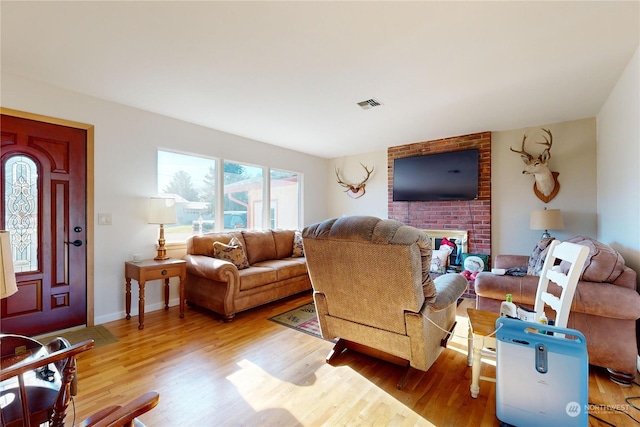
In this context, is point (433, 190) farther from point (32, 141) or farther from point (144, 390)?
point (32, 141)

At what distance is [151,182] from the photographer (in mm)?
3307

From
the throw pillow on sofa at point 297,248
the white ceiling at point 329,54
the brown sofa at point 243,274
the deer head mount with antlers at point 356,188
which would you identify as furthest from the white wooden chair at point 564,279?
the deer head mount with antlers at point 356,188

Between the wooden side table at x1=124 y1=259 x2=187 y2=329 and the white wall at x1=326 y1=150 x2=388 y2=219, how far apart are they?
3.42 m

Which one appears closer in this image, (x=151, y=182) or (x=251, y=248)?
(x=151, y=182)

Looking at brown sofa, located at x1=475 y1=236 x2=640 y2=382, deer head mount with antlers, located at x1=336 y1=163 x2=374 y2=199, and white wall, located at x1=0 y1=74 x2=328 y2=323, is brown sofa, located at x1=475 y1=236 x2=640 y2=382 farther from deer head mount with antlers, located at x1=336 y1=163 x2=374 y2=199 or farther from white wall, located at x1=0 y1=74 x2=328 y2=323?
white wall, located at x1=0 y1=74 x2=328 y2=323

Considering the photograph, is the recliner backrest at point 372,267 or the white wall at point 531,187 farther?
the white wall at point 531,187

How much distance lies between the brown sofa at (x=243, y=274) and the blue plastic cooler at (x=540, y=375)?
2418mm

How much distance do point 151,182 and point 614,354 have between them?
14.8ft

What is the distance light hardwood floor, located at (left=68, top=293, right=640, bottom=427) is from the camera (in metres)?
1.60

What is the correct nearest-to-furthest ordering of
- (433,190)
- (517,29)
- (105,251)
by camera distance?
(517,29)
(105,251)
(433,190)

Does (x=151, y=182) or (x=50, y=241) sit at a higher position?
(x=151, y=182)

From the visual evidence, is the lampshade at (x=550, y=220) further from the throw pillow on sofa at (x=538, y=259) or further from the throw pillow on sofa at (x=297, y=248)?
the throw pillow on sofa at (x=297, y=248)

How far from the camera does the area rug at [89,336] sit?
2.49 metres

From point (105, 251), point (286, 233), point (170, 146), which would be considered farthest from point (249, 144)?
point (105, 251)
